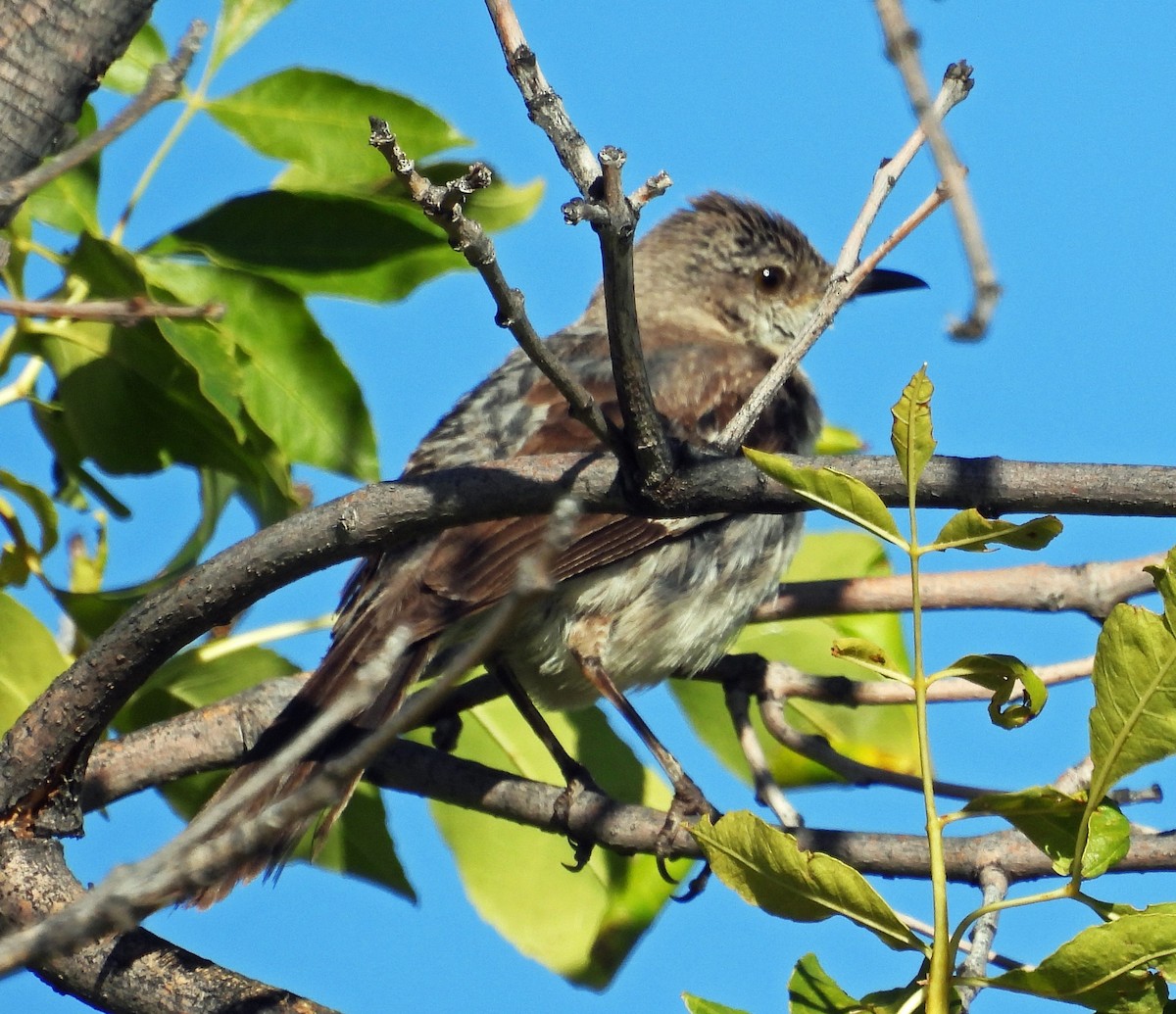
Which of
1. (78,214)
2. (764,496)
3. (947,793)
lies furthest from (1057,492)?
(78,214)

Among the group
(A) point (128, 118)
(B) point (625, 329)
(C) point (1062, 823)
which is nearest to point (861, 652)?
(C) point (1062, 823)

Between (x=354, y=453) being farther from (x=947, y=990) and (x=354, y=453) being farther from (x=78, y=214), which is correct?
(x=947, y=990)

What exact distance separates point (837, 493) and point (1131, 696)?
0.48 metres

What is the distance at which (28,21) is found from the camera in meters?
2.73

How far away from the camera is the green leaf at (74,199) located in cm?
360

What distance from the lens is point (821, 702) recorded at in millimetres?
4613

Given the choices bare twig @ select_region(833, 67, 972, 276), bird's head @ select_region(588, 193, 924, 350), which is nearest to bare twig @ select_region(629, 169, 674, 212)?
bare twig @ select_region(833, 67, 972, 276)

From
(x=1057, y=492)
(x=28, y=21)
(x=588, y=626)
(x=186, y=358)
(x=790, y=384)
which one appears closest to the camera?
(x=1057, y=492)

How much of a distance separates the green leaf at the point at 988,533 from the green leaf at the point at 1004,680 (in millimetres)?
193

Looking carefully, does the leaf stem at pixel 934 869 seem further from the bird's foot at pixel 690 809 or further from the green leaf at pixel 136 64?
the green leaf at pixel 136 64

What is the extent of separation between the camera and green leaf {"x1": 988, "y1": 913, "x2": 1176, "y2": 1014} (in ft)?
6.69

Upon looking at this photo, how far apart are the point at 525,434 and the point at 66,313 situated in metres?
2.80

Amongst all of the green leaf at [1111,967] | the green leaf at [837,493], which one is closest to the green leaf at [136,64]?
the green leaf at [837,493]

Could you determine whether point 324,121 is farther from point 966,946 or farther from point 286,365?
point 966,946
